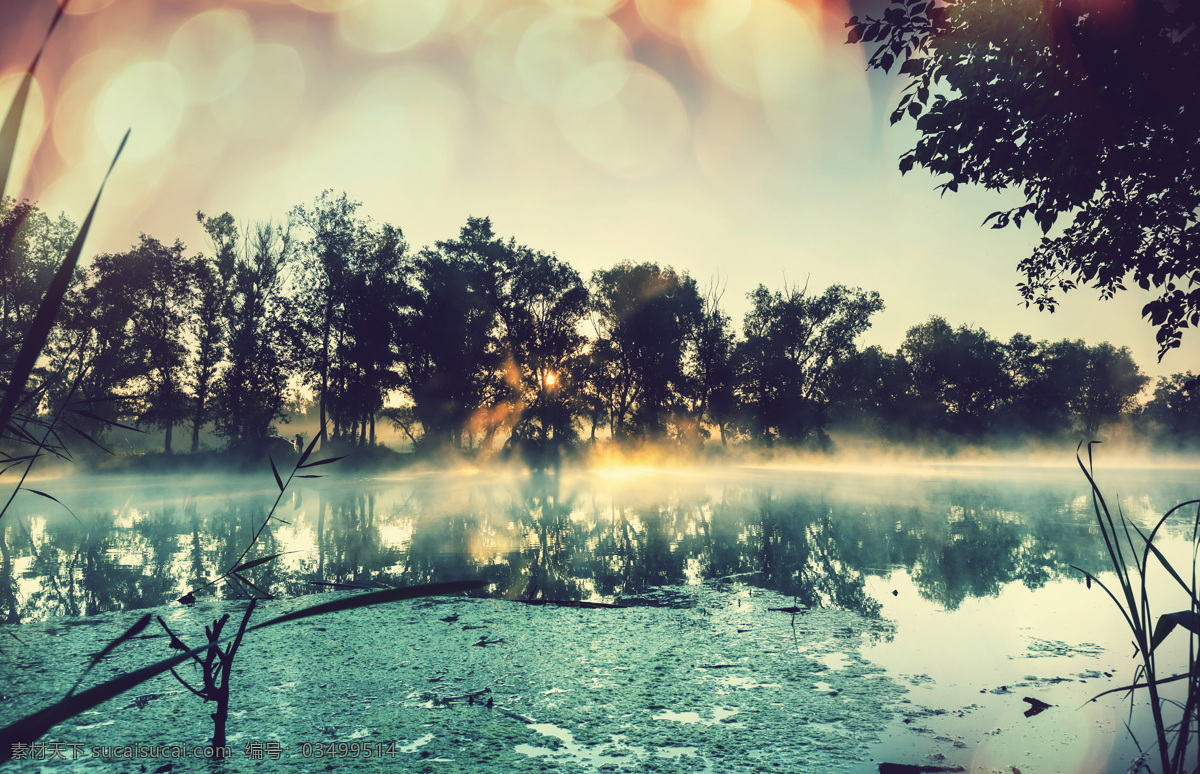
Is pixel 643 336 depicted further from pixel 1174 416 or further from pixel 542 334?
pixel 1174 416

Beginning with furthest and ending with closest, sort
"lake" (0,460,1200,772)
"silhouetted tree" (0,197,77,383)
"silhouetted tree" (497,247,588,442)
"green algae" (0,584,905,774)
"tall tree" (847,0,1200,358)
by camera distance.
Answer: "silhouetted tree" (497,247,588,442) < "silhouetted tree" (0,197,77,383) < "tall tree" (847,0,1200,358) < "lake" (0,460,1200,772) < "green algae" (0,584,905,774)

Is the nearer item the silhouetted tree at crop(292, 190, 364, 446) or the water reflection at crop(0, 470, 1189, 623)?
the water reflection at crop(0, 470, 1189, 623)

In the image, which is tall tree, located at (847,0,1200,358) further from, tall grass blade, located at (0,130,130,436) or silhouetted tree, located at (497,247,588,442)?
silhouetted tree, located at (497,247,588,442)

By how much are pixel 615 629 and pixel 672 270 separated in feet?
105

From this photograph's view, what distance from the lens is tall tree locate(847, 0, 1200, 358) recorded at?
4648 mm

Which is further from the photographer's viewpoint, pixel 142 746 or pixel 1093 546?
pixel 1093 546

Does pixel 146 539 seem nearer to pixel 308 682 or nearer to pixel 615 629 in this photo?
pixel 308 682

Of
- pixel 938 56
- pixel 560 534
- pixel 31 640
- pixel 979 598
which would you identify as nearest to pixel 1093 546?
pixel 979 598

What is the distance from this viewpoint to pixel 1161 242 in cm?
586

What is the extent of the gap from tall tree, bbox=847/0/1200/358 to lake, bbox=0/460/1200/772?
3.21m

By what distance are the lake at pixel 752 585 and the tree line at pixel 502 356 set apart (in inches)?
454

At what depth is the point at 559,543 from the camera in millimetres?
8453

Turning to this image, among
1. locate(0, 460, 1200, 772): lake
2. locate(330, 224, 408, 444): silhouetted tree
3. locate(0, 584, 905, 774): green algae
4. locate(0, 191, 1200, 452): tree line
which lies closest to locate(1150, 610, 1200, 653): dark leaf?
locate(0, 460, 1200, 772): lake

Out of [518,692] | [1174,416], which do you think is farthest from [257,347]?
[1174,416]
